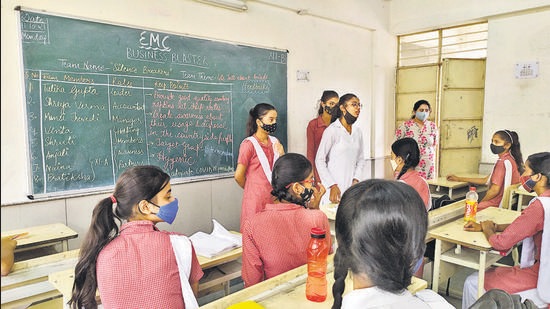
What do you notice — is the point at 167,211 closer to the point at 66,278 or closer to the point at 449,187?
the point at 66,278

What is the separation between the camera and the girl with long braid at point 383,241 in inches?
34.8

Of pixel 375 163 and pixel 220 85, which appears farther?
pixel 375 163

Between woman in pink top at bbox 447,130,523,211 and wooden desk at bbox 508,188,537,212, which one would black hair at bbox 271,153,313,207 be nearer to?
woman in pink top at bbox 447,130,523,211

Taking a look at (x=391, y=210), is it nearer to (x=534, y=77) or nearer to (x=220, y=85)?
(x=220, y=85)

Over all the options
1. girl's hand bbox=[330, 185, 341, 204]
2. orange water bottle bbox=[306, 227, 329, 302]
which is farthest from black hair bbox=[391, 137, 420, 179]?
orange water bottle bbox=[306, 227, 329, 302]

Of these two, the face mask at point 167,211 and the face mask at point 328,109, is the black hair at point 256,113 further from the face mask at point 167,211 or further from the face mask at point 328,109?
the face mask at point 167,211

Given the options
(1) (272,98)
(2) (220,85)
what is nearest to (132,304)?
(2) (220,85)

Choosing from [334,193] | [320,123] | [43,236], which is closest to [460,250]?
[334,193]

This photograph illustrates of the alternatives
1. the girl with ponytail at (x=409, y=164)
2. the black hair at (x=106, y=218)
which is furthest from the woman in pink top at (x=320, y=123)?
the black hair at (x=106, y=218)

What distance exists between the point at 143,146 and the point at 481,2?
4.25 meters

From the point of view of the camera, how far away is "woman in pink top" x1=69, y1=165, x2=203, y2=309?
126cm

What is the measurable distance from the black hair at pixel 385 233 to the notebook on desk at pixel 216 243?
1244mm

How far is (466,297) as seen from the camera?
2.32 metres

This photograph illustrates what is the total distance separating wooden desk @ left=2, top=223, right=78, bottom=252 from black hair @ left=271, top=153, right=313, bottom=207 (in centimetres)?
140
